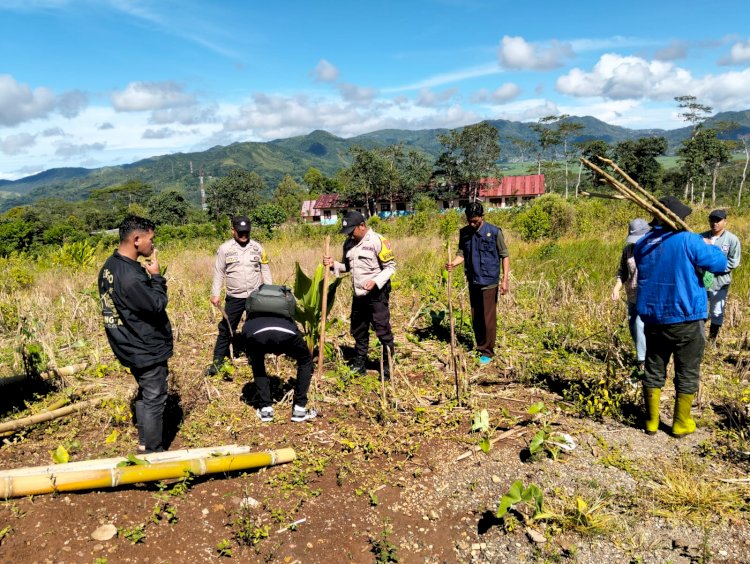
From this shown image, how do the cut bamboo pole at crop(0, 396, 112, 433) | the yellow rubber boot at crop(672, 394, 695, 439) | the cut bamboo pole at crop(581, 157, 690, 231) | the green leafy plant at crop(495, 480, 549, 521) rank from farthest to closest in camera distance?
the cut bamboo pole at crop(0, 396, 112, 433) → the yellow rubber boot at crop(672, 394, 695, 439) → the cut bamboo pole at crop(581, 157, 690, 231) → the green leafy plant at crop(495, 480, 549, 521)

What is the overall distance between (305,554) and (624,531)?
6.12 ft

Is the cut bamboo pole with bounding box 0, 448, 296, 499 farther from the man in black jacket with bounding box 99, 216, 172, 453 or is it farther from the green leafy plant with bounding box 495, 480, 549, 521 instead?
the green leafy plant with bounding box 495, 480, 549, 521

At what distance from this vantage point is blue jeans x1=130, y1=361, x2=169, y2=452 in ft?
10.9

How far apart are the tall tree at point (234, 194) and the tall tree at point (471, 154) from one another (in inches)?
1030

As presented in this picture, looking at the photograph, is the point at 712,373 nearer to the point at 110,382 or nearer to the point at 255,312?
the point at 255,312

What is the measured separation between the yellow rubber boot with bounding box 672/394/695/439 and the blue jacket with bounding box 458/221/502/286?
2103 mm

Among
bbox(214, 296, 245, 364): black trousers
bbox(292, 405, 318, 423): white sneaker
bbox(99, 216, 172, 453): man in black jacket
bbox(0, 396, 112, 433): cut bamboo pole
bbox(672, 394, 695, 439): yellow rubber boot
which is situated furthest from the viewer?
bbox(214, 296, 245, 364): black trousers

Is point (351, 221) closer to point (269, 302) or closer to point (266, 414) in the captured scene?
point (269, 302)

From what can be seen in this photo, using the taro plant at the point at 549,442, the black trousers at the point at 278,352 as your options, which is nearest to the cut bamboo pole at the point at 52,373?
the black trousers at the point at 278,352

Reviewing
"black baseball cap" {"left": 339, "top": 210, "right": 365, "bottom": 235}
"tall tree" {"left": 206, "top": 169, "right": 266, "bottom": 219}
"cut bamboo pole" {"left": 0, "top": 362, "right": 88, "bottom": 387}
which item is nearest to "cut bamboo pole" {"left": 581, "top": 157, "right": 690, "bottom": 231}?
"black baseball cap" {"left": 339, "top": 210, "right": 365, "bottom": 235}

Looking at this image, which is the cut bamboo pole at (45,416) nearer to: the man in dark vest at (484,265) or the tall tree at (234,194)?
the man in dark vest at (484,265)

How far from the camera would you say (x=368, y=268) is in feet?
15.3

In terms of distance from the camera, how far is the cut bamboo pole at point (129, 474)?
9.21 ft

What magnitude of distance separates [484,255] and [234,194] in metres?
61.1
